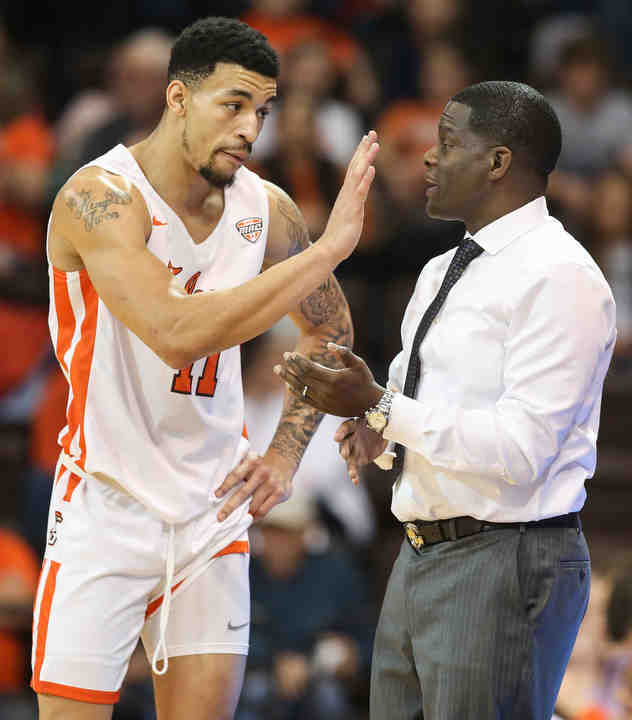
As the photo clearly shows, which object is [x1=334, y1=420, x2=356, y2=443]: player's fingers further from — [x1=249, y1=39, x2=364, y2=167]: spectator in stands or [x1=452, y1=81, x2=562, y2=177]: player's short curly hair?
[x1=249, y1=39, x2=364, y2=167]: spectator in stands

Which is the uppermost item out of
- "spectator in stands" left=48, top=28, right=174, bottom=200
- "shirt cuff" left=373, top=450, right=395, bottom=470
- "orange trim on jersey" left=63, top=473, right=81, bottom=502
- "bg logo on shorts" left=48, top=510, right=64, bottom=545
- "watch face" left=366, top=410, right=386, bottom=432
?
"spectator in stands" left=48, top=28, right=174, bottom=200

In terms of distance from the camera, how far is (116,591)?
10.9 feet

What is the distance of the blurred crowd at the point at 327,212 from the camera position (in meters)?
5.72

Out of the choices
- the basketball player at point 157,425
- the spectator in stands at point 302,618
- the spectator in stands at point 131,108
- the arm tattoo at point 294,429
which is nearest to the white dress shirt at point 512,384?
the basketball player at point 157,425

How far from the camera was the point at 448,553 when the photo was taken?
3.04 m

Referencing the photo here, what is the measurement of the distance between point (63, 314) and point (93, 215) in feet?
1.07

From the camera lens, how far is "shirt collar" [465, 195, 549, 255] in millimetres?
3045

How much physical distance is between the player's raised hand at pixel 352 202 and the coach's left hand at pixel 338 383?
1.01ft

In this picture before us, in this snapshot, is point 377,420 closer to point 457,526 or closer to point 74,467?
point 457,526

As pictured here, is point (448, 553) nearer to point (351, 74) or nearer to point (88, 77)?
point (351, 74)

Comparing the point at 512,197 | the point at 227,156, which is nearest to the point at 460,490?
the point at 512,197

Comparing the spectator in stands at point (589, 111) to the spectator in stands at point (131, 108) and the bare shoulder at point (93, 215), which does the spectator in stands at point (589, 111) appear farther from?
the bare shoulder at point (93, 215)

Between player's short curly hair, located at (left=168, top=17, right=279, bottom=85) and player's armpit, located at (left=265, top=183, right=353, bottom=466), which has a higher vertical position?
player's short curly hair, located at (left=168, top=17, right=279, bottom=85)

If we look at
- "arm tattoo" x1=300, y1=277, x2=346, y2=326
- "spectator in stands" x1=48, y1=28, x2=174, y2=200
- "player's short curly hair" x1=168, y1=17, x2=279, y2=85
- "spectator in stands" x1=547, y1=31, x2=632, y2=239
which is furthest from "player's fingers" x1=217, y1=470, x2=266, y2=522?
"spectator in stands" x1=547, y1=31, x2=632, y2=239
